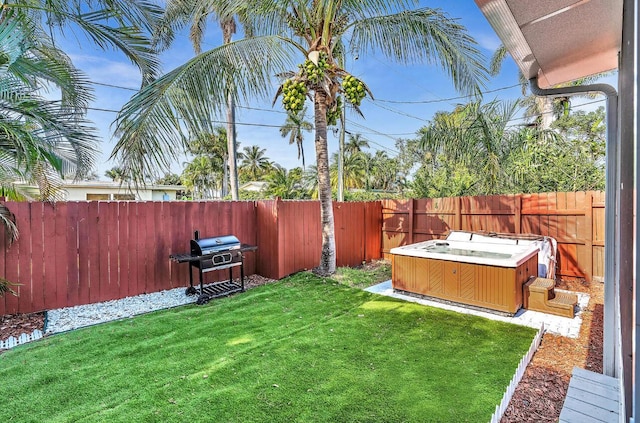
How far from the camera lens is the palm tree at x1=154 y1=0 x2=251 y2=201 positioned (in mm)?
5030

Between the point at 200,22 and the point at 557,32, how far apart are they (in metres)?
11.5

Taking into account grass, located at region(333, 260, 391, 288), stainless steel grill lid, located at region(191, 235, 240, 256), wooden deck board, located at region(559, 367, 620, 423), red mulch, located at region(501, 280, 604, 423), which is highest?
stainless steel grill lid, located at region(191, 235, 240, 256)

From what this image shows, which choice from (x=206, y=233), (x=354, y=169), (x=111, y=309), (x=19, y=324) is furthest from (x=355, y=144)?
(x=19, y=324)

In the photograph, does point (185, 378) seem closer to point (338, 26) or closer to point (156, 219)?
point (156, 219)

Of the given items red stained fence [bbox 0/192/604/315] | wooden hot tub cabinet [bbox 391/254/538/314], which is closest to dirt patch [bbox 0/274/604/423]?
red stained fence [bbox 0/192/604/315]

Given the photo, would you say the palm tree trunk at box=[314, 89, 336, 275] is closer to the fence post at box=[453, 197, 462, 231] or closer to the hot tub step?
the fence post at box=[453, 197, 462, 231]

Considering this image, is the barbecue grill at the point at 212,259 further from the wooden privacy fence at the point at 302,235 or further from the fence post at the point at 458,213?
the fence post at the point at 458,213

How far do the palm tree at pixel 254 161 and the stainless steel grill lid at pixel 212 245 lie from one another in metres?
31.5

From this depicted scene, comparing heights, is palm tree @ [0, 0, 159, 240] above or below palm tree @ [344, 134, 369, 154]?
below

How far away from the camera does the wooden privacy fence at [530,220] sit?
5.51 m

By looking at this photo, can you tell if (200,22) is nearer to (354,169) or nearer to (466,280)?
(466,280)

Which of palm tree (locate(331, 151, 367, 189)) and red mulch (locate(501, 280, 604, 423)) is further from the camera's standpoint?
palm tree (locate(331, 151, 367, 189))

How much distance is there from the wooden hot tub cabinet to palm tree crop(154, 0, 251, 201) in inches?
154

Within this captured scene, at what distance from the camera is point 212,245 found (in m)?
5.14
